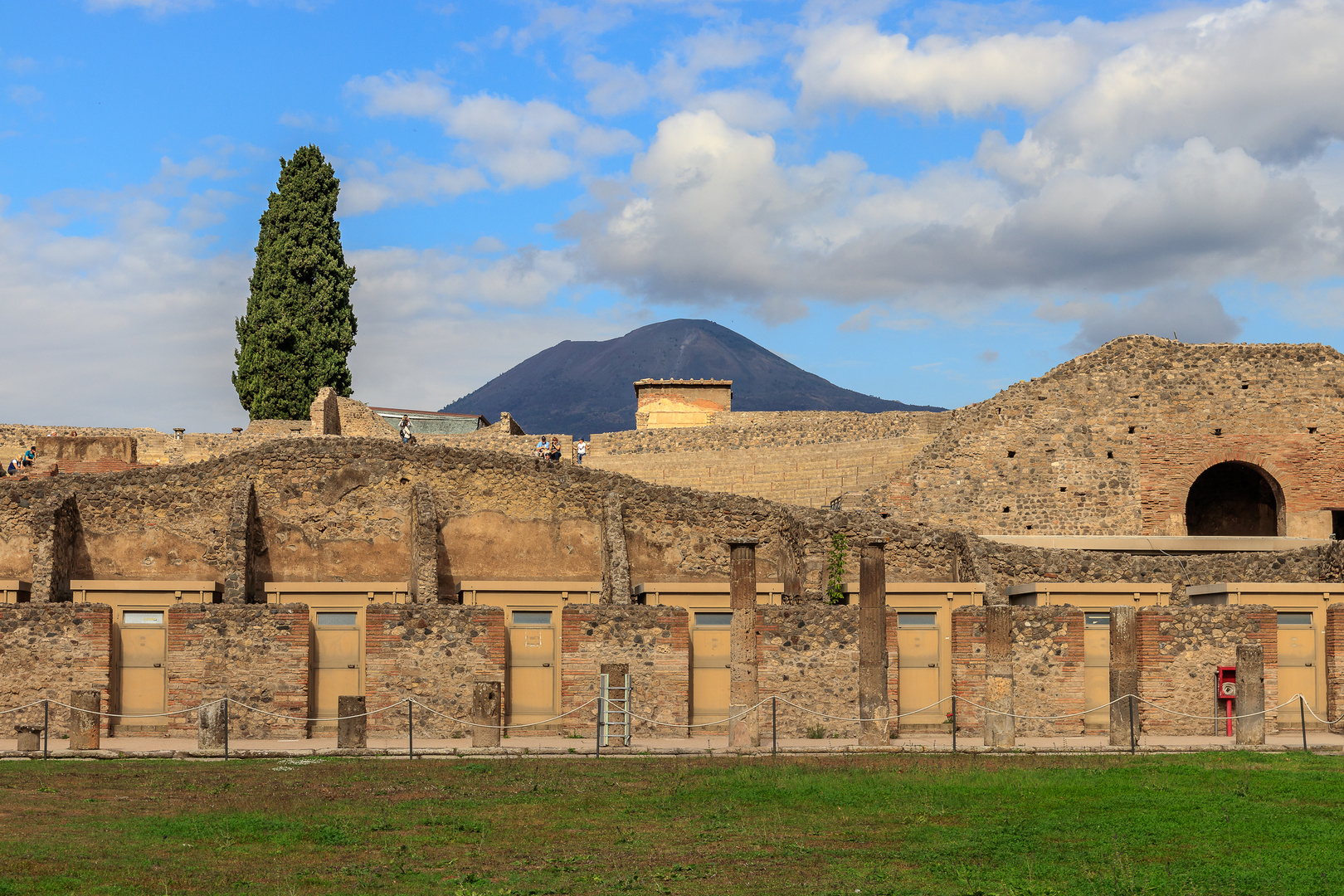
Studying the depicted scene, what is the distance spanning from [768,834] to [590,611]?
11.3 metres

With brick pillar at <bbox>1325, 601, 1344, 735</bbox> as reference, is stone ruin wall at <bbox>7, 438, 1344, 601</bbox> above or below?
above

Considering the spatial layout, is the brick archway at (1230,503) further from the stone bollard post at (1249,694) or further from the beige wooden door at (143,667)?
the beige wooden door at (143,667)

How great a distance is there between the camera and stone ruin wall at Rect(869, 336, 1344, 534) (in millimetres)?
39438

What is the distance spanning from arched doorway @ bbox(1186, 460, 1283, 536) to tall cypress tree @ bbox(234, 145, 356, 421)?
30.1 metres

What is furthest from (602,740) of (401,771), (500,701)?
(401,771)

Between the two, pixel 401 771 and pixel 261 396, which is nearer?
pixel 401 771

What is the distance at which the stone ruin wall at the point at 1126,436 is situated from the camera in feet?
129

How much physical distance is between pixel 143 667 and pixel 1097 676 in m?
16.9

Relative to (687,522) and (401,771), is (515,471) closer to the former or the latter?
(687,522)

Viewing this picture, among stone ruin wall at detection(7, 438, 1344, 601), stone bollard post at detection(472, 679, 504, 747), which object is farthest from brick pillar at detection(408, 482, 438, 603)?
stone bollard post at detection(472, 679, 504, 747)

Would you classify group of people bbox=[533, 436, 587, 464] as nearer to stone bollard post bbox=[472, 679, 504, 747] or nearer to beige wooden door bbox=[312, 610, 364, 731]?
beige wooden door bbox=[312, 610, 364, 731]

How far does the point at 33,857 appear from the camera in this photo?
488 inches

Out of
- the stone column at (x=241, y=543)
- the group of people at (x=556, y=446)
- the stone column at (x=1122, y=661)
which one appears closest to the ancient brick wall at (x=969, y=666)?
the stone column at (x=1122, y=661)

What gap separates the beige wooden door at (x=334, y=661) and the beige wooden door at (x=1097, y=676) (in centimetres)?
1290
